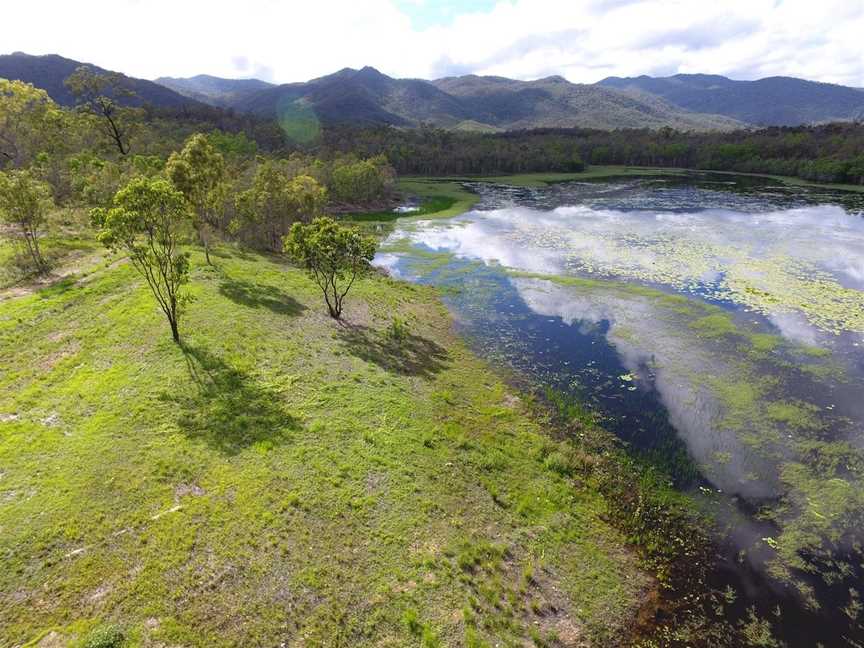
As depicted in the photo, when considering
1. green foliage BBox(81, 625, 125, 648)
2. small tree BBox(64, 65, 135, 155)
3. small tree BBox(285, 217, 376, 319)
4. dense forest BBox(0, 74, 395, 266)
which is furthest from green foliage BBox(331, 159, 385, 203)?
green foliage BBox(81, 625, 125, 648)

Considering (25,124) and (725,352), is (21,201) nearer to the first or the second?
(25,124)

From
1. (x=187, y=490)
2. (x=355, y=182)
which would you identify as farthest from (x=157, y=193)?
(x=355, y=182)

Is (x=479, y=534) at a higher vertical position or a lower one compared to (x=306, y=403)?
lower

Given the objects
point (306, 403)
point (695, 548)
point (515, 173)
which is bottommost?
point (695, 548)

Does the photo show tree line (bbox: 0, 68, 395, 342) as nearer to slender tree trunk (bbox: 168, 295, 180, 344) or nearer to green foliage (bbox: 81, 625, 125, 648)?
slender tree trunk (bbox: 168, 295, 180, 344)

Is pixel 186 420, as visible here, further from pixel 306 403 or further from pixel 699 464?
pixel 699 464

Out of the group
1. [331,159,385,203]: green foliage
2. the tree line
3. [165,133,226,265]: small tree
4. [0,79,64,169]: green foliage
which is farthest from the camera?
[331,159,385,203]: green foliage

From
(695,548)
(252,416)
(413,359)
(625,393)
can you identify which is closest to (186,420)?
(252,416)
